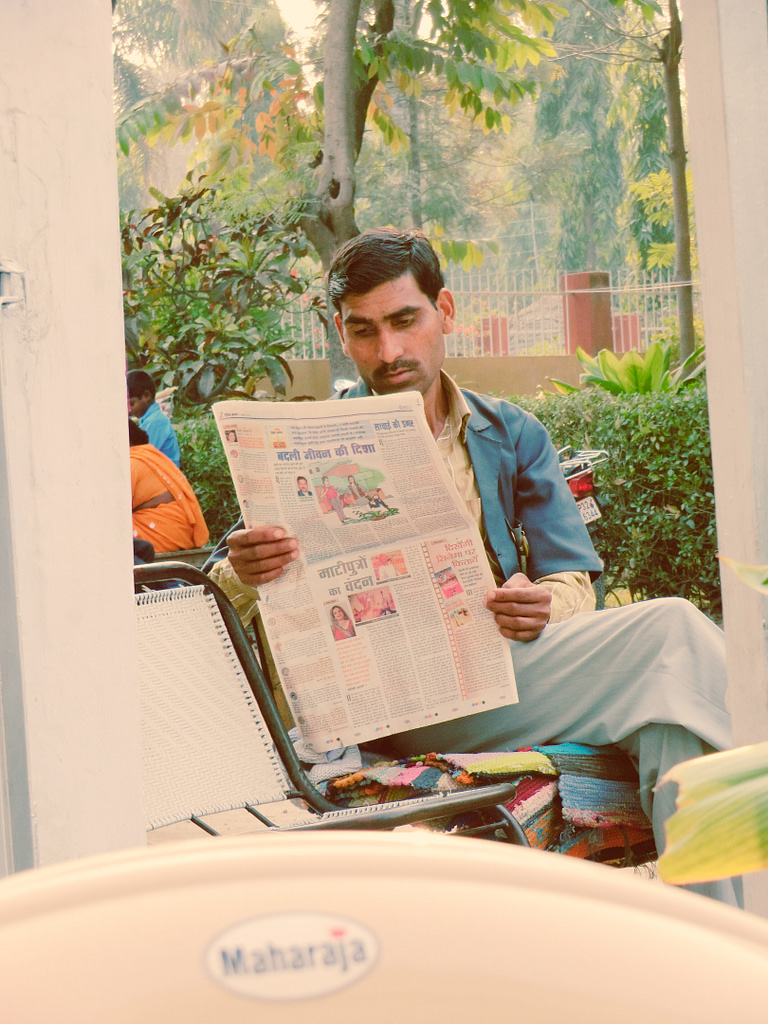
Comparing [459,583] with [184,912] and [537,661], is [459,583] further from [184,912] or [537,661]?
[184,912]

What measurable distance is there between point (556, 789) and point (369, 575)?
19.0 inches

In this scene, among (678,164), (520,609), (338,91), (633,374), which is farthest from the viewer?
(338,91)

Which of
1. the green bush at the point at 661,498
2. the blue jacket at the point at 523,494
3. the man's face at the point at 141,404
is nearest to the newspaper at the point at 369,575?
the blue jacket at the point at 523,494

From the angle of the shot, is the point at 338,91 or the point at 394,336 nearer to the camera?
the point at 394,336

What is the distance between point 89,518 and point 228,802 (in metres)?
0.67

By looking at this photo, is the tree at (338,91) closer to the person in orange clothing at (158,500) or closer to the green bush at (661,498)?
the green bush at (661,498)

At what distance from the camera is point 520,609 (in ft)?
6.03

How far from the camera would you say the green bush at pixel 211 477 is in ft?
24.4

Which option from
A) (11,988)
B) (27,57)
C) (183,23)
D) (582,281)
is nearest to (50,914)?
(11,988)

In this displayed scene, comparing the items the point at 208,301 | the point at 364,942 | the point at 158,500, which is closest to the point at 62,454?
the point at 364,942

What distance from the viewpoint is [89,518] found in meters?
1.32

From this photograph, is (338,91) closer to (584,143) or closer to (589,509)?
(589,509)

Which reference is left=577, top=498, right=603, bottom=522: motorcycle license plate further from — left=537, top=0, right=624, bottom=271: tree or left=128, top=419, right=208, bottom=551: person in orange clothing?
left=537, top=0, right=624, bottom=271: tree

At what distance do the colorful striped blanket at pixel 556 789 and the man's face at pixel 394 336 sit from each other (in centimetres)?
79
